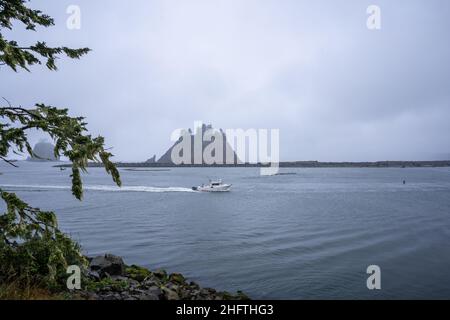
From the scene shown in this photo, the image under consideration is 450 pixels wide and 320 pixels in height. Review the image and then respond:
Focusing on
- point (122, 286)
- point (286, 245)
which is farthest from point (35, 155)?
point (286, 245)

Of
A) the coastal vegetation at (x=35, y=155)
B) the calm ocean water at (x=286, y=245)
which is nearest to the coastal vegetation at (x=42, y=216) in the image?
the coastal vegetation at (x=35, y=155)

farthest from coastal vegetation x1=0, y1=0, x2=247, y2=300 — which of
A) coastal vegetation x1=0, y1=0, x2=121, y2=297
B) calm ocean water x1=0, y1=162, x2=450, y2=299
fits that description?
calm ocean water x1=0, y1=162, x2=450, y2=299

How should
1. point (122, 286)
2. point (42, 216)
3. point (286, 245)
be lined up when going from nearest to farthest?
point (42, 216) < point (122, 286) < point (286, 245)

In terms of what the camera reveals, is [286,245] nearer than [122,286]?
No

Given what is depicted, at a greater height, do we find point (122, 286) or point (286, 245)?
point (122, 286)

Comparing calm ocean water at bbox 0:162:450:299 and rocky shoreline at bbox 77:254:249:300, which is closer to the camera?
rocky shoreline at bbox 77:254:249:300

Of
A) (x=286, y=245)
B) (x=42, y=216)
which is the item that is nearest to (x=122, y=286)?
(x=42, y=216)

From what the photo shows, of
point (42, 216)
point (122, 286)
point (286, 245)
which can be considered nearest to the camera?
point (42, 216)

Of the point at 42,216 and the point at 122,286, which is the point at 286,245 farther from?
the point at 42,216

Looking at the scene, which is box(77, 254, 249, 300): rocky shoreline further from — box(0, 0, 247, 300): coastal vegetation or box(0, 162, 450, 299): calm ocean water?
box(0, 162, 450, 299): calm ocean water

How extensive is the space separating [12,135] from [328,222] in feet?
107

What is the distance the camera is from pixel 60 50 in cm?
892

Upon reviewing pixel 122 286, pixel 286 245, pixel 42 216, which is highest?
pixel 42 216

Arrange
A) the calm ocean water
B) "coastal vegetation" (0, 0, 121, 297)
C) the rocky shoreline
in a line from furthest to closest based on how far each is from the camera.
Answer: the calm ocean water → the rocky shoreline → "coastal vegetation" (0, 0, 121, 297)
